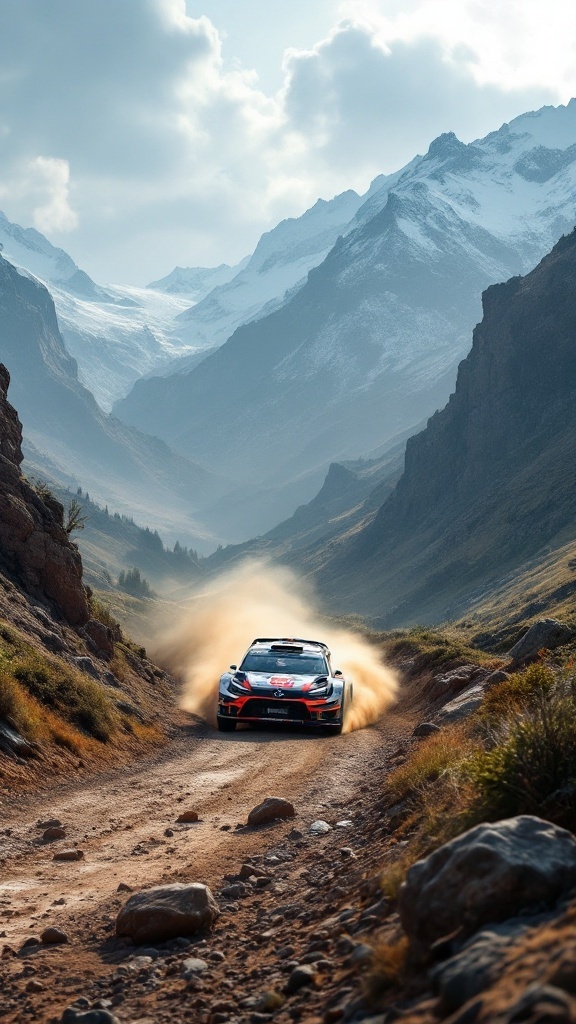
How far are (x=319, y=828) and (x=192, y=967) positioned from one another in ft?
15.9

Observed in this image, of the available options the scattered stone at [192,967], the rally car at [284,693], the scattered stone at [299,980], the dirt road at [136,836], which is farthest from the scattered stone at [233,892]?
the rally car at [284,693]

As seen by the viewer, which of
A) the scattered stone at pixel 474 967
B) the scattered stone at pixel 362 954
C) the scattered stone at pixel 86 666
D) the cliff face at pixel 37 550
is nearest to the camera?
the scattered stone at pixel 474 967

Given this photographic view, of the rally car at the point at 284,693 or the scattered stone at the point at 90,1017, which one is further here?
the rally car at the point at 284,693

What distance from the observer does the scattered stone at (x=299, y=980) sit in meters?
5.45

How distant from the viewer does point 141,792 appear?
Result: 1429 cm

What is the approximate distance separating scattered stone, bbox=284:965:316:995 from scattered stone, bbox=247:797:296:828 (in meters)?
5.91

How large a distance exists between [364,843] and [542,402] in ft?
560

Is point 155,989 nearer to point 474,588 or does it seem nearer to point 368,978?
point 368,978

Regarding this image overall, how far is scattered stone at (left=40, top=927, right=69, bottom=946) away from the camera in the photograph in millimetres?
6930

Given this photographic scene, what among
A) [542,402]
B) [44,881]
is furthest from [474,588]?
[44,881]

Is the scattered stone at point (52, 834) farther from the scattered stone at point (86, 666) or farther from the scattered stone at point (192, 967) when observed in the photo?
the scattered stone at point (86, 666)

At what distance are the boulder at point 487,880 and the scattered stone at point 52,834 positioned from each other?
6764mm

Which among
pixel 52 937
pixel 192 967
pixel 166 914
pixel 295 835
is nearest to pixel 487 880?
pixel 192 967

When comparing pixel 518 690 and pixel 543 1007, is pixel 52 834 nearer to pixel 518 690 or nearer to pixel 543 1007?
pixel 518 690
